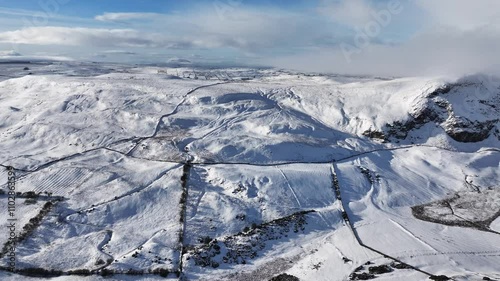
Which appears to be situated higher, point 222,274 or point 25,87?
point 25,87

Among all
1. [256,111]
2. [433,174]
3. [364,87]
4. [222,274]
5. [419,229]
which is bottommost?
[222,274]

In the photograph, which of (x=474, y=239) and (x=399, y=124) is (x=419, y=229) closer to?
(x=474, y=239)

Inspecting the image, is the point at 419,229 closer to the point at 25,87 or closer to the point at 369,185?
the point at 369,185

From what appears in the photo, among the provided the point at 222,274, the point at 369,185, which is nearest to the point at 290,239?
the point at 222,274

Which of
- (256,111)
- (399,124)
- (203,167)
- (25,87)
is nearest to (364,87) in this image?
(399,124)

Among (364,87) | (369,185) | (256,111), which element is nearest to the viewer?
(369,185)

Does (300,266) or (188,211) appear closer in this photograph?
(300,266)

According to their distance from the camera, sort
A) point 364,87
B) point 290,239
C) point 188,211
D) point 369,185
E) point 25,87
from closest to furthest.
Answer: point 290,239
point 188,211
point 369,185
point 364,87
point 25,87
